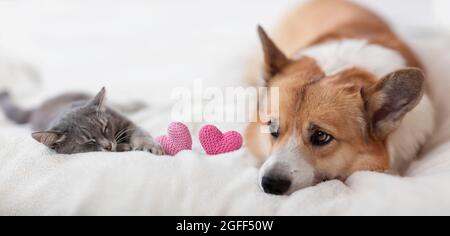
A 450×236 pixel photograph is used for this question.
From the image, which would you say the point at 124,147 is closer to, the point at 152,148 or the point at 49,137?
the point at 152,148

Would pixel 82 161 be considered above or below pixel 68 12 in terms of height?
below

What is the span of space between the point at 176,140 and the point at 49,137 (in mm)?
383

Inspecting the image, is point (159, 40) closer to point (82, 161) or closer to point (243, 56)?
point (243, 56)

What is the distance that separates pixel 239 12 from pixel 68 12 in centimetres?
109

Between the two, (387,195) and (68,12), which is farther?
(68,12)

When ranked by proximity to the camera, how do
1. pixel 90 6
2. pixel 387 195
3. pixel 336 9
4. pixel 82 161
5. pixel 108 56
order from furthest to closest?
pixel 90 6
pixel 108 56
pixel 336 9
pixel 82 161
pixel 387 195

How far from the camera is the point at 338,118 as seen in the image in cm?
143

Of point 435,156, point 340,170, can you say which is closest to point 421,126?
point 435,156

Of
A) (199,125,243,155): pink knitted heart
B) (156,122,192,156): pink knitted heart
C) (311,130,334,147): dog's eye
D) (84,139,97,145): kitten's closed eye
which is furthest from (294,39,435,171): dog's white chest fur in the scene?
(84,139,97,145): kitten's closed eye

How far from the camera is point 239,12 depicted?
2914mm

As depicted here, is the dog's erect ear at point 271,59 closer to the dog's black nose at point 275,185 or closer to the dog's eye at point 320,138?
the dog's eye at point 320,138

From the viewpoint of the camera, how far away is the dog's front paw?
1.45 m

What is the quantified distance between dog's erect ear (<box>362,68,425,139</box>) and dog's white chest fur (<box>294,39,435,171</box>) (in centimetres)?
11

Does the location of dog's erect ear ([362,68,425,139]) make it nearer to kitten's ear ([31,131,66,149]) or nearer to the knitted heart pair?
the knitted heart pair
